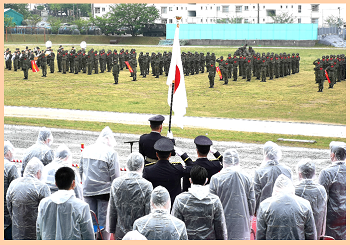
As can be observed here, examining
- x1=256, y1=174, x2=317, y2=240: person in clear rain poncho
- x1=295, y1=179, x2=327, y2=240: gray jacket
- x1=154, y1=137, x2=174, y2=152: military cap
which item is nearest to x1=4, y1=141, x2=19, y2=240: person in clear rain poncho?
x1=154, y1=137, x2=174, y2=152: military cap

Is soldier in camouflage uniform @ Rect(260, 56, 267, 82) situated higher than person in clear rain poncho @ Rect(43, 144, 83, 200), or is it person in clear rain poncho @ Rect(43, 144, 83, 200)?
soldier in camouflage uniform @ Rect(260, 56, 267, 82)

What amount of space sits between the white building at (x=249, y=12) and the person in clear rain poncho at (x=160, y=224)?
7821 centimetres

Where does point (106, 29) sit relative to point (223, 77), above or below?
above

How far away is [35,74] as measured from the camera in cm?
3497

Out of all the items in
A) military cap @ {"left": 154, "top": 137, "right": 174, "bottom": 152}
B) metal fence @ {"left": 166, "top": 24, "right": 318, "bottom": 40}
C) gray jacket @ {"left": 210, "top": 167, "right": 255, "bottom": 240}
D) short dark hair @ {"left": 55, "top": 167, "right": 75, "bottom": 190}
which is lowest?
gray jacket @ {"left": 210, "top": 167, "right": 255, "bottom": 240}

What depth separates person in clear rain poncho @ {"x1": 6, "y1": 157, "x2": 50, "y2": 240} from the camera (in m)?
6.08

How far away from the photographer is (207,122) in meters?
19.9

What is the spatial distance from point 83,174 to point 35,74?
29285 mm

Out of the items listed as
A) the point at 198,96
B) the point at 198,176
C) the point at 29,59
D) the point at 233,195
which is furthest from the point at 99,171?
the point at 29,59

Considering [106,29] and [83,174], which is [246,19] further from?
[83,174]

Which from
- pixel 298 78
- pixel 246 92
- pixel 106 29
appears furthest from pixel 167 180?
pixel 106 29

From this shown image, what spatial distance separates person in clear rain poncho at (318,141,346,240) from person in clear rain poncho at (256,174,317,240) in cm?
185

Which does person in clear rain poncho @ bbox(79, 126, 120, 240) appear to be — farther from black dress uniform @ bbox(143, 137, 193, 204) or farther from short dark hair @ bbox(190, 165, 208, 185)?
short dark hair @ bbox(190, 165, 208, 185)

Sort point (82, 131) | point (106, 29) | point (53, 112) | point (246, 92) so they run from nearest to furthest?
point (82, 131)
point (53, 112)
point (246, 92)
point (106, 29)
